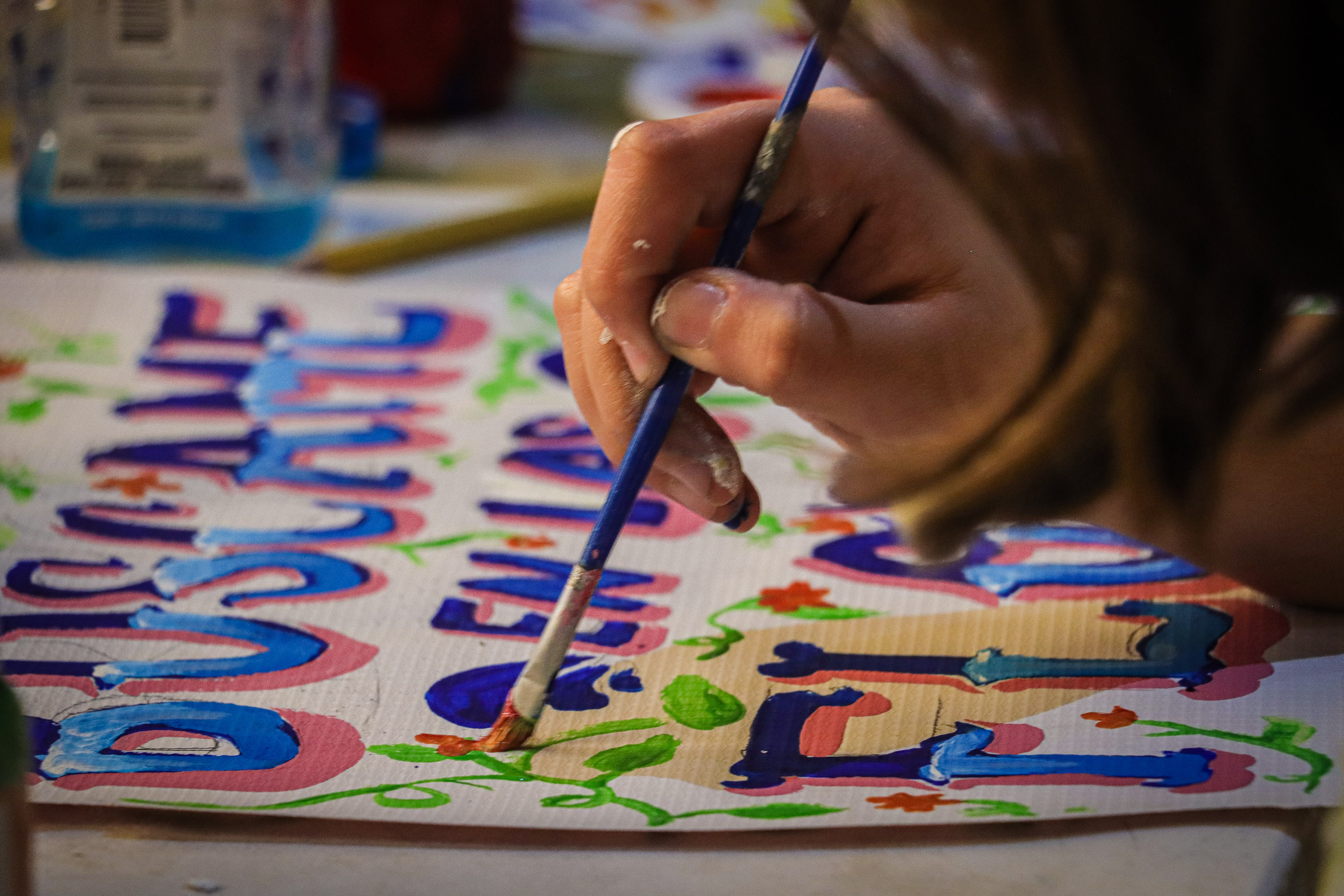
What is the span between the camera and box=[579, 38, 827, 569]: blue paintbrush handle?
0.37m

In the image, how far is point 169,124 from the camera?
64 centimetres

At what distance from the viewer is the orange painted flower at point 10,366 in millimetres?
554

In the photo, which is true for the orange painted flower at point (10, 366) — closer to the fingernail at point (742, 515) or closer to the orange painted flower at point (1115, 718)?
the fingernail at point (742, 515)

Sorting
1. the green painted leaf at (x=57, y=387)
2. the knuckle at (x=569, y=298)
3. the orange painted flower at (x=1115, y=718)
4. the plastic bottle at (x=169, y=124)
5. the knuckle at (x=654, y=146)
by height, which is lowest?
the orange painted flower at (x=1115, y=718)

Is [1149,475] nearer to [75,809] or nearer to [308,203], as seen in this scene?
[75,809]

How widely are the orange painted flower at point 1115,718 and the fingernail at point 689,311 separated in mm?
142

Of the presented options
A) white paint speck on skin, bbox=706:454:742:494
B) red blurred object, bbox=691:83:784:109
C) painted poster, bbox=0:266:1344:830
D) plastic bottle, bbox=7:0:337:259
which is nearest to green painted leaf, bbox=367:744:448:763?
painted poster, bbox=0:266:1344:830

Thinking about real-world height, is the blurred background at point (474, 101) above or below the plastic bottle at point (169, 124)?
above

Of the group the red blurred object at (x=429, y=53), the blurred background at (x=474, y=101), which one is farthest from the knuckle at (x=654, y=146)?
the red blurred object at (x=429, y=53)

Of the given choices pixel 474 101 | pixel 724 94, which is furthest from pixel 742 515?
pixel 474 101

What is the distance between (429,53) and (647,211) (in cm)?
55

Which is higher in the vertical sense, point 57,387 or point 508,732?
point 57,387

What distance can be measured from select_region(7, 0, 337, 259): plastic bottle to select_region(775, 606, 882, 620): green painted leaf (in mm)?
383

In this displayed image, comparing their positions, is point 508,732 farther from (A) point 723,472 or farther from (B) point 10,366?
(B) point 10,366
